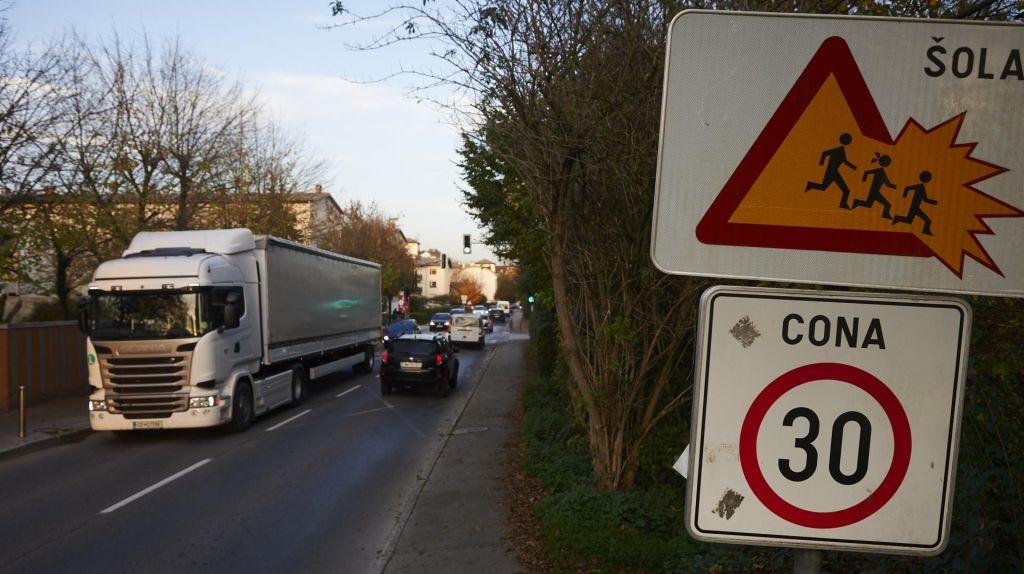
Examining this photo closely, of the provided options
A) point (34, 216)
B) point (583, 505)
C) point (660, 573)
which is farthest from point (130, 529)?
point (34, 216)

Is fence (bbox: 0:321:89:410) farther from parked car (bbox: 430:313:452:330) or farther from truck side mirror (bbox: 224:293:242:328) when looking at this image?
parked car (bbox: 430:313:452:330)

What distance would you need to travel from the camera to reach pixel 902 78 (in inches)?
69.7

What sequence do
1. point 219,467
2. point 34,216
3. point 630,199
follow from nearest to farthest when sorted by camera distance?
point 630,199
point 219,467
point 34,216

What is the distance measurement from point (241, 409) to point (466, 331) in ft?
76.3

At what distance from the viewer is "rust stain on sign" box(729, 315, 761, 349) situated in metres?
1.78

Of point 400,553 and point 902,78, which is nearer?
point 902,78

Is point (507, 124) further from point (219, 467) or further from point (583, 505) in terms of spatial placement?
point (219, 467)

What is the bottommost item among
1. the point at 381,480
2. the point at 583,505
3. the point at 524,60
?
the point at 381,480

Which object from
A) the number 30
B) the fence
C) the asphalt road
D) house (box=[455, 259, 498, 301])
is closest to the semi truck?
the asphalt road

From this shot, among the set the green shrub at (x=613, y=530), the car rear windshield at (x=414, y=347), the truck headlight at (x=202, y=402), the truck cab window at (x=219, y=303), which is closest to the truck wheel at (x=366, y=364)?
the car rear windshield at (x=414, y=347)

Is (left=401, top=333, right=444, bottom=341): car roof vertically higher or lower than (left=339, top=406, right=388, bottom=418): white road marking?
higher

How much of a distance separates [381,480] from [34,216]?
12878 millimetres

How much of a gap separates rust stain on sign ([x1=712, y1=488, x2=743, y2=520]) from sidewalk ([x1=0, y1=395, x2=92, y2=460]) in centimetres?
1365

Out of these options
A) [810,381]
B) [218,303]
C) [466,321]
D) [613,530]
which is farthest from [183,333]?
[466,321]
